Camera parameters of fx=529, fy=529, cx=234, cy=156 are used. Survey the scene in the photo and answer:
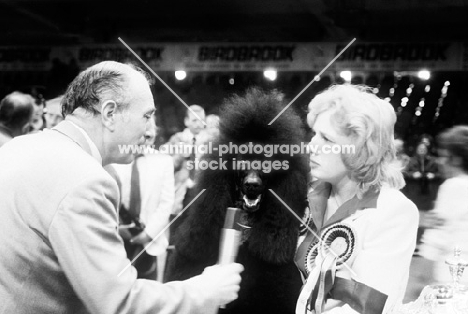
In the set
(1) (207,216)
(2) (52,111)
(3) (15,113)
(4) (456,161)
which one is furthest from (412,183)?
(3) (15,113)

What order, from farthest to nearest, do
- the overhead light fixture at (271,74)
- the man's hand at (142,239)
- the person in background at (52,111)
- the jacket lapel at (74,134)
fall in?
the person in background at (52,111), the man's hand at (142,239), the overhead light fixture at (271,74), the jacket lapel at (74,134)

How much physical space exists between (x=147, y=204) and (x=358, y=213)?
27.6 inches

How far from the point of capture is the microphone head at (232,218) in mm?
1385

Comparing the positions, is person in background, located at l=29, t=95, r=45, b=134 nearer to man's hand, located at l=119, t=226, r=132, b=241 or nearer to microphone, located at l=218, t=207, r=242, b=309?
man's hand, located at l=119, t=226, r=132, b=241

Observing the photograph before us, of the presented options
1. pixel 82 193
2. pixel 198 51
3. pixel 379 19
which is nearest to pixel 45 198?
pixel 82 193

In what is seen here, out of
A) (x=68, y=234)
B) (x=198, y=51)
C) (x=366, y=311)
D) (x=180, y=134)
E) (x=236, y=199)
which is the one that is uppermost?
(x=198, y=51)

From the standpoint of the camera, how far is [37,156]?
0.97 meters

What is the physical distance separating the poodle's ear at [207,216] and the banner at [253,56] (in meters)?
0.37

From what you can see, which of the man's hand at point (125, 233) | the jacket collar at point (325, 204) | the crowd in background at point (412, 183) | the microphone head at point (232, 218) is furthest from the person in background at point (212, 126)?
the man's hand at point (125, 233)

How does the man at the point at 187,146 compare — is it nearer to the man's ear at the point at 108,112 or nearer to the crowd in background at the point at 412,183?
the crowd in background at the point at 412,183

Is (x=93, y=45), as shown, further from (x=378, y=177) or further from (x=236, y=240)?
(x=378, y=177)

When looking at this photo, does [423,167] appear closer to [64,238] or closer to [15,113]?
[64,238]

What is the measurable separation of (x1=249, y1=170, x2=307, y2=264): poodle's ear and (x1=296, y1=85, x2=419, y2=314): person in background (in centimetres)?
6

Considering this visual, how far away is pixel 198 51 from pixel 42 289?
905mm
